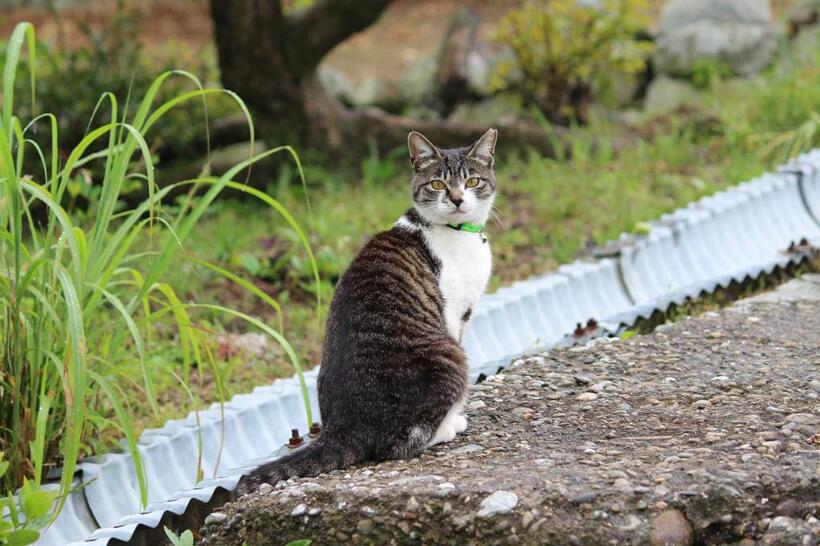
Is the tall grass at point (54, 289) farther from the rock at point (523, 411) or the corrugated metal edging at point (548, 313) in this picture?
the rock at point (523, 411)

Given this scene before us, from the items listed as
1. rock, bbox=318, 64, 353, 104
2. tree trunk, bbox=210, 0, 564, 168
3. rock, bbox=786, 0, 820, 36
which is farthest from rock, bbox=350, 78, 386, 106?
rock, bbox=786, 0, 820, 36

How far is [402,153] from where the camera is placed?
7520 millimetres

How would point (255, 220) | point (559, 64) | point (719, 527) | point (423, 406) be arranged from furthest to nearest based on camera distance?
point (559, 64) → point (255, 220) → point (423, 406) → point (719, 527)

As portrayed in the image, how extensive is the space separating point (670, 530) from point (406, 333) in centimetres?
99

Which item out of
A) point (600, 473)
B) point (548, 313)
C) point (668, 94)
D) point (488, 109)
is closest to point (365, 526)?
point (600, 473)

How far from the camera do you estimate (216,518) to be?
308 cm

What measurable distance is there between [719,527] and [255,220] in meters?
4.41

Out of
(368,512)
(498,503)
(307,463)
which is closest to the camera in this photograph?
(498,503)

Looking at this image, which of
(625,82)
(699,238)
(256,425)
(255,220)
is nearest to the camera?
(256,425)

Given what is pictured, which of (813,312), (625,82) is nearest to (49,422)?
(813,312)

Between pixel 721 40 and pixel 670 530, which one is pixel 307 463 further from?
pixel 721 40

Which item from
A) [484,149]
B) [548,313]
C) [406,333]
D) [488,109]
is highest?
[484,149]

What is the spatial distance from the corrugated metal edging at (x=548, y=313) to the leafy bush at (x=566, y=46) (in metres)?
2.22

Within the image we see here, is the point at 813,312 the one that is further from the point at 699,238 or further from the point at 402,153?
the point at 402,153
